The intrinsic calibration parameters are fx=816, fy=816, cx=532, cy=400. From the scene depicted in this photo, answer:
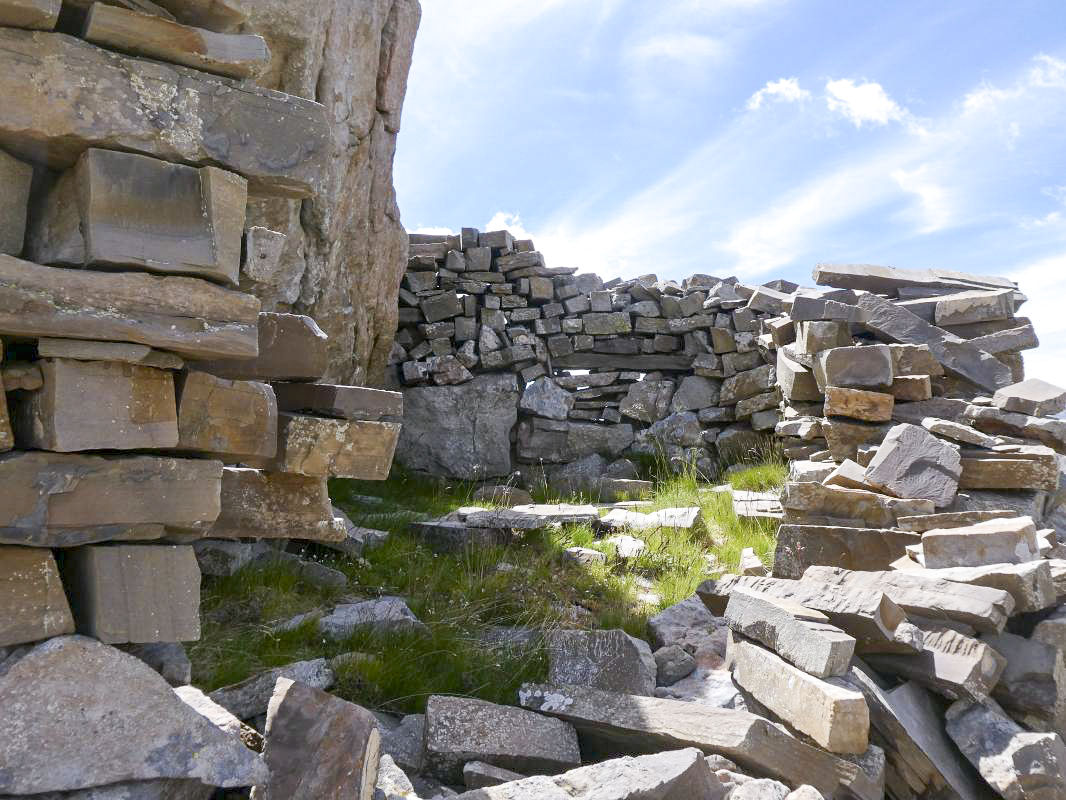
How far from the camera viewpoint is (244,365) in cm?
303

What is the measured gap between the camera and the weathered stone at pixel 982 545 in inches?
174

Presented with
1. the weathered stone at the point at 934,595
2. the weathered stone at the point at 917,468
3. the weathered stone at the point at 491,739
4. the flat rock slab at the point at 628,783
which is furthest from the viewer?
the weathered stone at the point at 917,468

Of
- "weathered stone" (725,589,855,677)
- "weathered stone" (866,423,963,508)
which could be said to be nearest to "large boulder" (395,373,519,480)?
"weathered stone" (866,423,963,508)

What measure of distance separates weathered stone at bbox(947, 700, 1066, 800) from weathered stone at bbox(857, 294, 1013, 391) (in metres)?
4.17

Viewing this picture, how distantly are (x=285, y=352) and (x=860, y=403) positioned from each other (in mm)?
5081

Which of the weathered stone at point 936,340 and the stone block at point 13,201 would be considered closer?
the stone block at point 13,201

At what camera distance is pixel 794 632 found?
349 centimetres

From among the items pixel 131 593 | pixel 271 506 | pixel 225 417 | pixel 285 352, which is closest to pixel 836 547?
pixel 271 506

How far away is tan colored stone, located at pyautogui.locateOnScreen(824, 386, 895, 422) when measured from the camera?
6652mm

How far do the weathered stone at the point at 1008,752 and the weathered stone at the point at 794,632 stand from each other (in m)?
0.52

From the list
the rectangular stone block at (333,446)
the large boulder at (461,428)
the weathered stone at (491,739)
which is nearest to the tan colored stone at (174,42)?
the rectangular stone block at (333,446)

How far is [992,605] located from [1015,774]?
903 mm

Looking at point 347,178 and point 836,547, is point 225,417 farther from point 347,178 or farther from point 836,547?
point 347,178

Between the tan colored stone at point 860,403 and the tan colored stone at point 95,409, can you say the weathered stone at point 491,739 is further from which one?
the tan colored stone at point 860,403
